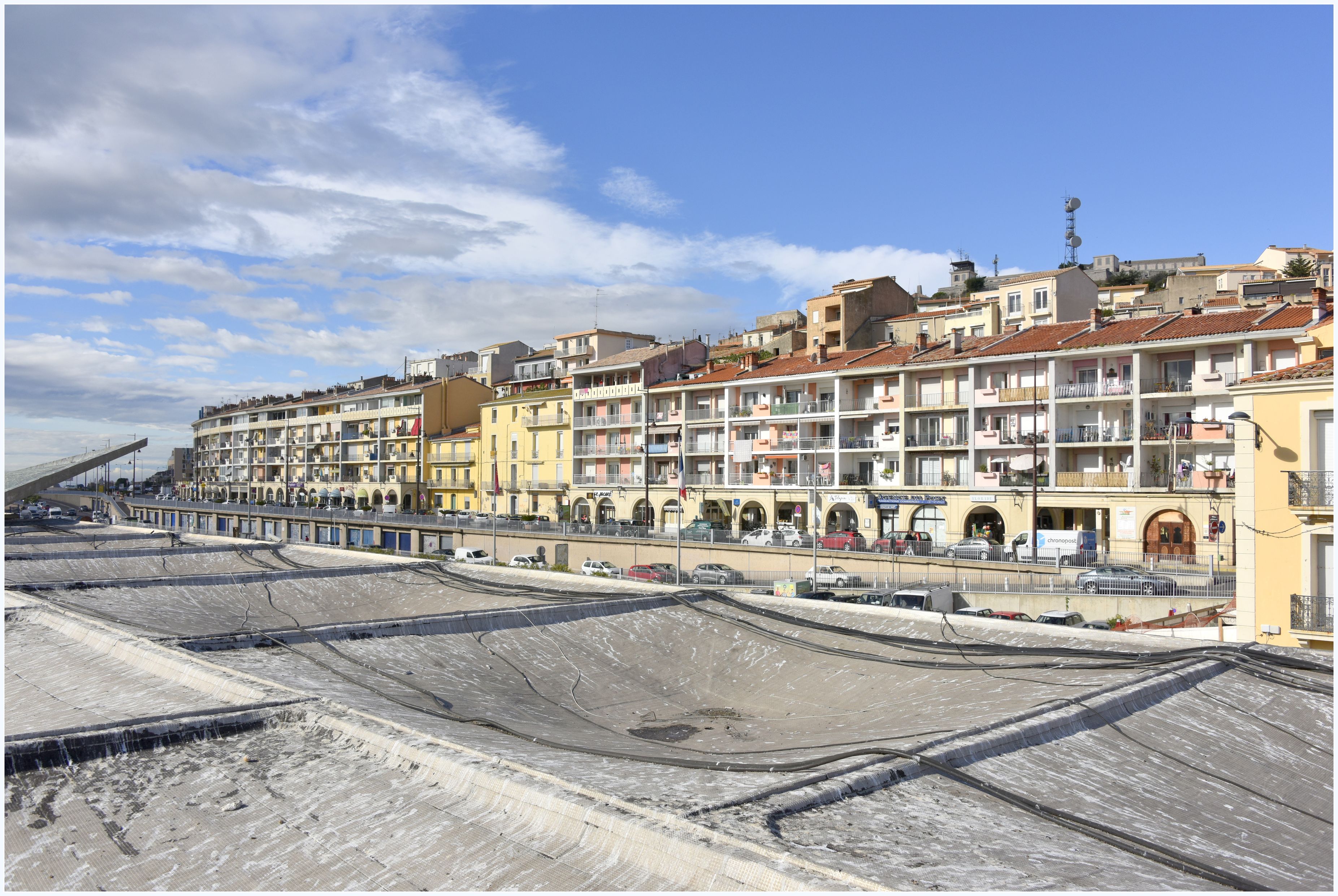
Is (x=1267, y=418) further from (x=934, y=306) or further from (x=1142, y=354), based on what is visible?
(x=934, y=306)

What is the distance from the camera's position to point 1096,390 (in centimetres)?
4606

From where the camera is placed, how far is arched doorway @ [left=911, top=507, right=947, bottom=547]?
167 feet

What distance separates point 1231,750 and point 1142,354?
1550 inches

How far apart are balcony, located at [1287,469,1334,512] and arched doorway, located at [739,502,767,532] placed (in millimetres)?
41302

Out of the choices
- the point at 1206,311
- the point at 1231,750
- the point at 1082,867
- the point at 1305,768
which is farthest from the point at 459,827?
the point at 1206,311

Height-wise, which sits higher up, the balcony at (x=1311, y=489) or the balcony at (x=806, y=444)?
the balcony at (x=806, y=444)

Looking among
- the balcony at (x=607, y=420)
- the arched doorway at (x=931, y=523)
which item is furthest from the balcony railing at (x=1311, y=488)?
the balcony at (x=607, y=420)

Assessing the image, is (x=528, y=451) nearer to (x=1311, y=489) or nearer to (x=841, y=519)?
(x=841, y=519)

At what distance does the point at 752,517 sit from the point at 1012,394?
19.5 meters

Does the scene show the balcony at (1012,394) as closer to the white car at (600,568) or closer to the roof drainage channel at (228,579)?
the white car at (600,568)

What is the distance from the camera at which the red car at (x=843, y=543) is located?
1806 inches

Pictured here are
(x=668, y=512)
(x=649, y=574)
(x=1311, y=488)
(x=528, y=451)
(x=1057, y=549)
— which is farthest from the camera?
(x=528, y=451)

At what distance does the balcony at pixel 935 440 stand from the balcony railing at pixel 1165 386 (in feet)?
31.6

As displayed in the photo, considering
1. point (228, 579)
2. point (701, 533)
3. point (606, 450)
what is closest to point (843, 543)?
point (701, 533)
